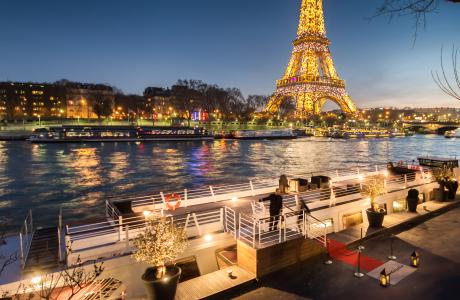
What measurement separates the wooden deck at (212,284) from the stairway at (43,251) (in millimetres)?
4000

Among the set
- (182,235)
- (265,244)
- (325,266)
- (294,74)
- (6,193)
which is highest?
(294,74)

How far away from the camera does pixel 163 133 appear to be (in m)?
97.9

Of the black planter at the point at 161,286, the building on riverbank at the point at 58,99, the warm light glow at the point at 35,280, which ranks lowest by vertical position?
the warm light glow at the point at 35,280

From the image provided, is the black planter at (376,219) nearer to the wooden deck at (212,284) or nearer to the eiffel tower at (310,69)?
the wooden deck at (212,284)

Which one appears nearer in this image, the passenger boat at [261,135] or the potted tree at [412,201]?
the potted tree at [412,201]

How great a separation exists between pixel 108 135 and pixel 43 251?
8632cm

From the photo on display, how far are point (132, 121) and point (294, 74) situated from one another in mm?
63116

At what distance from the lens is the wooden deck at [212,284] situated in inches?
332

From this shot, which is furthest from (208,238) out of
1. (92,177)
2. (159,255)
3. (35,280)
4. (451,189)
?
(92,177)

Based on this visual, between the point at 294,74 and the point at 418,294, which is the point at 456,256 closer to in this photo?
the point at 418,294

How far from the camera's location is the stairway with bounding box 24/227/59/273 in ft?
30.1

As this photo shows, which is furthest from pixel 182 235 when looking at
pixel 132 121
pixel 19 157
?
pixel 132 121

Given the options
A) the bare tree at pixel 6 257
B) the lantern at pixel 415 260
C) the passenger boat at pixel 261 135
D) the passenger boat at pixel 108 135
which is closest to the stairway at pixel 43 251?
the bare tree at pixel 6 257

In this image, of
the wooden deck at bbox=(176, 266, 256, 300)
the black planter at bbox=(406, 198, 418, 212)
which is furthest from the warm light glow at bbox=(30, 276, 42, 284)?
the black planter at bbox=(406, 198, 418, 212)
